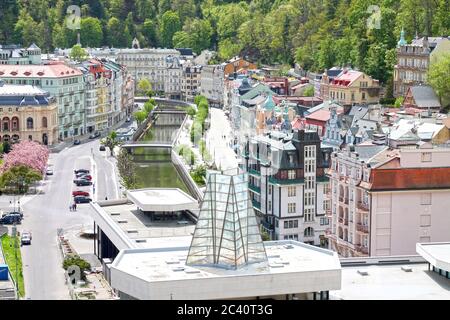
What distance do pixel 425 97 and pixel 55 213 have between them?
48.2ft

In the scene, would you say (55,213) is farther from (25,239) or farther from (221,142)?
(221,142)

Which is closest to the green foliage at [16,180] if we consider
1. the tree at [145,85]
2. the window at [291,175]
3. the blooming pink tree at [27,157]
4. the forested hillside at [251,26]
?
the blooming pink tree at [27,157]

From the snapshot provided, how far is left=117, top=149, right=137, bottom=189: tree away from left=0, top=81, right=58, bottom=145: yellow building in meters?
4.68

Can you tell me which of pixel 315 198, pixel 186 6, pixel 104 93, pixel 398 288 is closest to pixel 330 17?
pixel 104 93

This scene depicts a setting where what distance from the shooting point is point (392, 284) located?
48.4 feet

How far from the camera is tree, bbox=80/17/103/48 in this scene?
73.3 metres

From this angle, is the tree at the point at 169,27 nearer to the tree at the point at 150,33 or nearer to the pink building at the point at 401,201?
the tree at the point at 150,33

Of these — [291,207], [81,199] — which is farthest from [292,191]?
[81,199]

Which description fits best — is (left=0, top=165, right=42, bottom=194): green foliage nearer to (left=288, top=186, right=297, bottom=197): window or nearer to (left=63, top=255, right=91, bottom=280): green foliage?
(left=63, top=255, right=91, bottom=280): green foliage

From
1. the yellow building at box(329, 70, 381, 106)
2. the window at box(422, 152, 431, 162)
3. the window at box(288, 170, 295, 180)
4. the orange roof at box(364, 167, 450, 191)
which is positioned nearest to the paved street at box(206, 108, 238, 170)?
the yellow building at box(329, 70, 381, 106)

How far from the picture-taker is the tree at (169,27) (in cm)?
7619

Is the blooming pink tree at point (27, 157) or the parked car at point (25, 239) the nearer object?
the parked car at point (25, 239)

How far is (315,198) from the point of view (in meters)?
25.1

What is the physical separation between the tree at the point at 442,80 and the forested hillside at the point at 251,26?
5965mm
